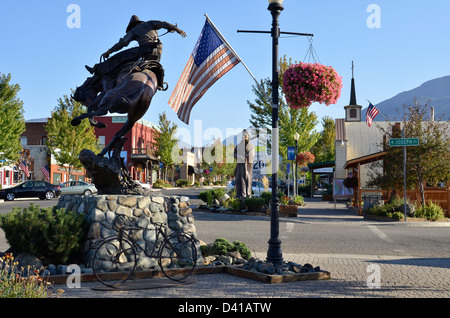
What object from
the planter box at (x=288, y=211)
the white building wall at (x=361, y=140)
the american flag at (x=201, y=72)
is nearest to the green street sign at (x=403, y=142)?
the planter box at (x=288, y=211)

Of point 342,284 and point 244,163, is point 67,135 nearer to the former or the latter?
point 244,163

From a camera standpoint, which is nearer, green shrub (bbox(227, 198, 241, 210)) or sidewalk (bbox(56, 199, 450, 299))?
sidewalk (bbox(56, 199, 450, 299))

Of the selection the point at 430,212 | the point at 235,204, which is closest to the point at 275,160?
the point at 235,204

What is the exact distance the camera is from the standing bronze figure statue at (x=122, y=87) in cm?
911

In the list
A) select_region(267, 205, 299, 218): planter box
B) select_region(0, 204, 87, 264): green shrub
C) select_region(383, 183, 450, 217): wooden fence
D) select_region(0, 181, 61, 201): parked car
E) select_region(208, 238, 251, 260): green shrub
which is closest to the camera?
select_region(0, 204, 87, 264): green shrub

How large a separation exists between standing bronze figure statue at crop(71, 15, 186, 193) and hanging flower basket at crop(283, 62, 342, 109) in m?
2.40

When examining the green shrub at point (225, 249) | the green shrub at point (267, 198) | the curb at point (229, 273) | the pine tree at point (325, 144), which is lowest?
the curb at point (229, 273)

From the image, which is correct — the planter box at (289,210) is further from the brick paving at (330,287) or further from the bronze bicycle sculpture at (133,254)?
the bronze bicycle sculpture at (133,254)

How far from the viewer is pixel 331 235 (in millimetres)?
16109

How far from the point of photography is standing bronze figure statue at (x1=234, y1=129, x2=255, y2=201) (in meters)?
24.4

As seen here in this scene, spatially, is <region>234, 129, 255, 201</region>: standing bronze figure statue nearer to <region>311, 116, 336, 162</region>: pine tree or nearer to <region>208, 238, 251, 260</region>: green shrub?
<region>208, 238, 251, 260</region>: green shrub

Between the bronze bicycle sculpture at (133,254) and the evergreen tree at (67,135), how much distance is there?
42.6m

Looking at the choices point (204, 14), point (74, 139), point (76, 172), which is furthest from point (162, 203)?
point (76, 172)

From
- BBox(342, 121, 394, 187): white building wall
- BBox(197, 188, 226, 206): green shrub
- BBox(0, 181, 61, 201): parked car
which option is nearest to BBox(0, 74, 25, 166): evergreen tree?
BBox(0, 181, 61, 201): parked car
